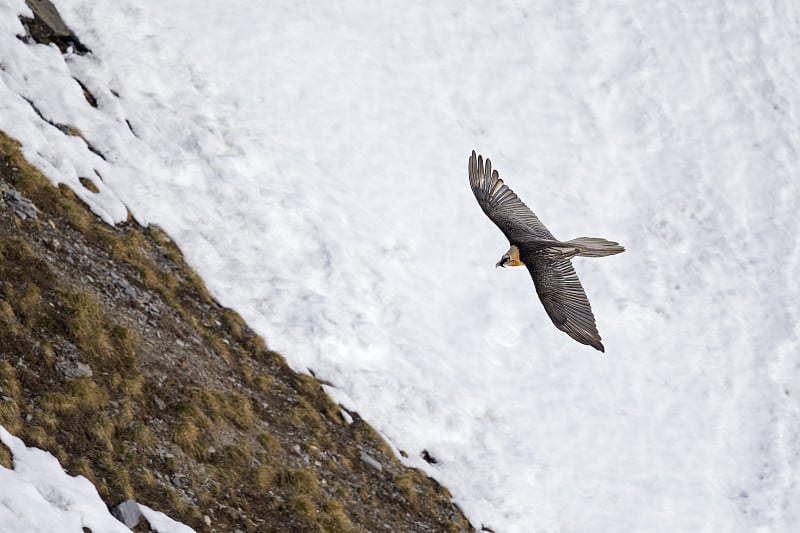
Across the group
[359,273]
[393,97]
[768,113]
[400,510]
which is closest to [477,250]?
[359,273]

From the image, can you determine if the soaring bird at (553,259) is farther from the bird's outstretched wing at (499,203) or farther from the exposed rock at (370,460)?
the exposed rock at (370,460)

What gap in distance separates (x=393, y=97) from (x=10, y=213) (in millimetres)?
11386

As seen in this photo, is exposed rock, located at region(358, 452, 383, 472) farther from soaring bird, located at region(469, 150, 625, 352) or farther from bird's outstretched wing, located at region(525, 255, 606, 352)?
bird's outstretched wing, located at region(525, 255, 606, 352)

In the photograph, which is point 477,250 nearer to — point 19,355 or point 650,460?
point 650,460

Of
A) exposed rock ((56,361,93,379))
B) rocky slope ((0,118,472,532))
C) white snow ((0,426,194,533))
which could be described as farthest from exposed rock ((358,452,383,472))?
white snow ((0,426,194,533))

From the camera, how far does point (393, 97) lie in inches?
921

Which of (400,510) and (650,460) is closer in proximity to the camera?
(400,510)

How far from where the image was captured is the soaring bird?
472 inches

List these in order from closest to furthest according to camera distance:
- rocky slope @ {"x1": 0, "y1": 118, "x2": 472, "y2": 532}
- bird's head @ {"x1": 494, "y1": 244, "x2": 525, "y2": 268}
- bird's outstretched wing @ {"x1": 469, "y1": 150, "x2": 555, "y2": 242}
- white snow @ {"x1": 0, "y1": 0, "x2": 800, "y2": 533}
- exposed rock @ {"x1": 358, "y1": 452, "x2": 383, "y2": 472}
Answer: rocky slope @ {"x1": 0, "y1": 118, "x2": 472, "y2": 532}, bird's head @ {"x1": 494, "y1": 244, "x2": 525, "y2": 268}, bird's outstretched wing @ {"x1": 469, "y1": 150, "x2": 555, "y2": 242}, exposed rock @ {"x1": 358, "y1": 452, "x2": 383, "y2": 472}, white snow @ {"x1": 0, "y1": 0, "x2": 800, "y2": 533}

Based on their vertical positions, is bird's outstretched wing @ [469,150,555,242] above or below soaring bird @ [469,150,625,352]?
above

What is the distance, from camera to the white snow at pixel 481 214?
1734 cm

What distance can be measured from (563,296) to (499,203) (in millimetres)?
2042

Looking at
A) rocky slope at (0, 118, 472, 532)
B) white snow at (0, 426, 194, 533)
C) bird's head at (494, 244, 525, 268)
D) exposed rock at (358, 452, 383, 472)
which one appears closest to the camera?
white snow at (0, 426, 194, 533)

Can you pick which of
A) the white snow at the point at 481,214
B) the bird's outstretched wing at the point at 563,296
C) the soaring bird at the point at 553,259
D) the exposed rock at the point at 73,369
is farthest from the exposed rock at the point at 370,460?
the exposed rock at the point at 73,369
